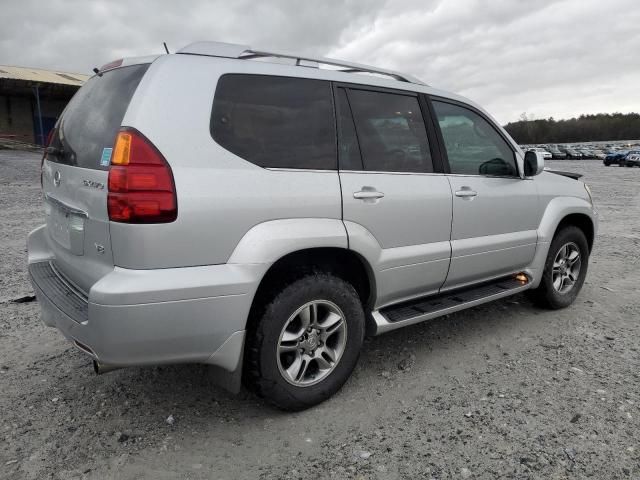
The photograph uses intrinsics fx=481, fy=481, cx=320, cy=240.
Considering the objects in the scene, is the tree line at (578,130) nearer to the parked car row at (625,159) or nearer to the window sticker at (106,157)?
the parked car row at (625,159)

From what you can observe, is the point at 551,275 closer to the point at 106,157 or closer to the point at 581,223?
the point at 581,223

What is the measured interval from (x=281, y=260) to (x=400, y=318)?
0.91 m

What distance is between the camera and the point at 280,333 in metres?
2.45

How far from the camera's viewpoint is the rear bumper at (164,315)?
2045 mm

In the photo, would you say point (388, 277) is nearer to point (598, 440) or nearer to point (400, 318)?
point (400, 318)

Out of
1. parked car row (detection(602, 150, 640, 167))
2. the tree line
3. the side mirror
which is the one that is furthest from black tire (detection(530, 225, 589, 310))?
the tree line

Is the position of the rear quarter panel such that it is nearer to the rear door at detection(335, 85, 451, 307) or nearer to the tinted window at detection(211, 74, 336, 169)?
the tinted window at detection(211, 74, 336, 169)

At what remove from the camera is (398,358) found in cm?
338

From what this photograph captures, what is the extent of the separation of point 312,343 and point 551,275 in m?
2.53

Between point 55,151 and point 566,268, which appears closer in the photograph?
point 55,151

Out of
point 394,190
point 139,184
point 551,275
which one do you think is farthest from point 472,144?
point 139,184

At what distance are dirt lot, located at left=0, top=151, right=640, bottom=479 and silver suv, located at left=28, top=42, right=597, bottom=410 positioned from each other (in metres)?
0.32

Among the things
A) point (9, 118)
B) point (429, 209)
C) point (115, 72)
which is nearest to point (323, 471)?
point (429, 209)

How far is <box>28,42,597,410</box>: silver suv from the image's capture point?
209 cm
